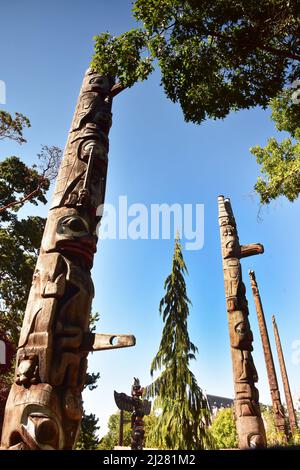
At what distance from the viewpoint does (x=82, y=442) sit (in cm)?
1733

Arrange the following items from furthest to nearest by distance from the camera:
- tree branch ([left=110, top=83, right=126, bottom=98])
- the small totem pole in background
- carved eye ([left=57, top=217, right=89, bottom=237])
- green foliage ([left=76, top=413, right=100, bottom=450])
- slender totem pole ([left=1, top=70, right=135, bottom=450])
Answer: green foliage ([left=76, top=413, right=100, bottom=450]) → the small totem pole in background → tree branch ([left=110, top=83, right=126, bottom=98]) → carved eye ([left=57, top=217, right=89, bottom=237]) → slender totem pole ([left=1, top=70, right=135, bottom=450])

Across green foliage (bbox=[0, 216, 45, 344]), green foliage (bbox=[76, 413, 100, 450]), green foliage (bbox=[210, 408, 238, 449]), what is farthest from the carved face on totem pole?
green foliage (bbox=[210, 408, 238, 449])

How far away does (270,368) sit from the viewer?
14.8 meters

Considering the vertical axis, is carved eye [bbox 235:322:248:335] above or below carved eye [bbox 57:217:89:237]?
above

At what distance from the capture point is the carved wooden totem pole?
31.1ft

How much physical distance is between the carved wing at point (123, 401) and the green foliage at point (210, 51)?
12.2 meters

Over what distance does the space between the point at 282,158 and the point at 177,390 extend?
359 inches

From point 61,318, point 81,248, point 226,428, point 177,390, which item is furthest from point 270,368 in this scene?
point 226,428

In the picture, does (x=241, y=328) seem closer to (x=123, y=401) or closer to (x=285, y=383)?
(x=123, y=401)

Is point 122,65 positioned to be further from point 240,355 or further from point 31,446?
point 240,355

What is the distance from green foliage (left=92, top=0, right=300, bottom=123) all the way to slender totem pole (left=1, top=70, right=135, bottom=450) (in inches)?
102

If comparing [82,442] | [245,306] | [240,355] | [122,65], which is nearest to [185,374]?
[240,355]

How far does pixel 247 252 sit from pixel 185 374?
610 cm

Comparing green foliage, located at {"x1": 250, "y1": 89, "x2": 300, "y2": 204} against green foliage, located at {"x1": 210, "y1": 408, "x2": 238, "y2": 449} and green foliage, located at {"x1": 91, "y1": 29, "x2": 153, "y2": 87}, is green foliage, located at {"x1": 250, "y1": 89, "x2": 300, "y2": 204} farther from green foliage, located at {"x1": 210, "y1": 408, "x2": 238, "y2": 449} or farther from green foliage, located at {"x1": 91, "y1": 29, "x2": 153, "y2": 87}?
green foliage, located at {"x1": 210, "y1": 408, "x2": 238, "y2": 449}
